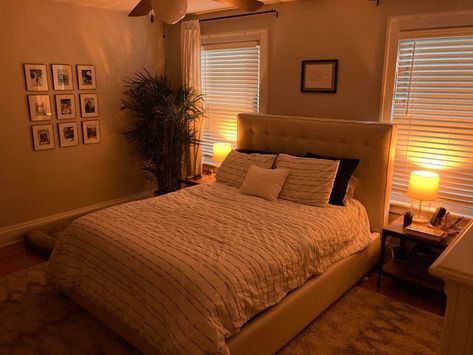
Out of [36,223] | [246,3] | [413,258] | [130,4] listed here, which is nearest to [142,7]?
[246,3]

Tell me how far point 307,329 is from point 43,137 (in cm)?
330

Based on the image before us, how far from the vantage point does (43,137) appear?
409 centimetres

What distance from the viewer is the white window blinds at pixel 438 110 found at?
117 inches

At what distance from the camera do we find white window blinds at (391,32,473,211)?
298 centimetres

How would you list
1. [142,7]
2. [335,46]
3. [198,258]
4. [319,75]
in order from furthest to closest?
[319,75] → [335,46] → [142,7] → [198,258]

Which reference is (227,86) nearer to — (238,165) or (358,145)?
(238,165)

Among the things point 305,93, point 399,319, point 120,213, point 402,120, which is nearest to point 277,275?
point 399,319

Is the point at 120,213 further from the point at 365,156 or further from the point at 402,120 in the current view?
the point at 402,120

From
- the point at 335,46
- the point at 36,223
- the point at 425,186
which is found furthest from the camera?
the point at 36,223

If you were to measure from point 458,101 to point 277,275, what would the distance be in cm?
205

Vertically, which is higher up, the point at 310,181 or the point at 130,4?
the point at 130,4

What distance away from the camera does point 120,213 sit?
296 centimetres

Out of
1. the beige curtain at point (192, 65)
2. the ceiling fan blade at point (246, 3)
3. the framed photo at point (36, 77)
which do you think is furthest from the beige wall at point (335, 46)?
the framed photo at point (36, 77)

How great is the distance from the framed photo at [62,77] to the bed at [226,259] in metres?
1.87
